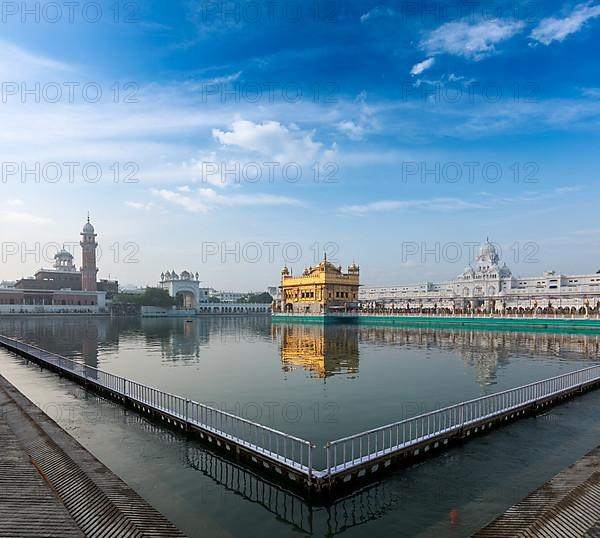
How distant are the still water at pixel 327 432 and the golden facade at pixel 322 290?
65.3 metres

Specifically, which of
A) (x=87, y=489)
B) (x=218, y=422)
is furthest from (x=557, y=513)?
(x=218, y=422)

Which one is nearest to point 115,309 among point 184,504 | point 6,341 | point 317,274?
point 317,274

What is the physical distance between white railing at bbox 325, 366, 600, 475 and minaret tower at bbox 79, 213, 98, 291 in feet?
452

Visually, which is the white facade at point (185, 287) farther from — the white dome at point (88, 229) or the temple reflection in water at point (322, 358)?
the temple reflection in water at point (322, 358)

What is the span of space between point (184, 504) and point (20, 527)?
330 cm

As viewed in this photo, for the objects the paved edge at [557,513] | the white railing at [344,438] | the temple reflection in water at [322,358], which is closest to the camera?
the paved edge at [557,513]

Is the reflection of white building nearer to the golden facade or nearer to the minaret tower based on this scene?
the golden facade

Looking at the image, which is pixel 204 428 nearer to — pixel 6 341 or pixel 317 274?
pixel 6 341

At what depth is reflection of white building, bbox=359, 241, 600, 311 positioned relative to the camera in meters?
106

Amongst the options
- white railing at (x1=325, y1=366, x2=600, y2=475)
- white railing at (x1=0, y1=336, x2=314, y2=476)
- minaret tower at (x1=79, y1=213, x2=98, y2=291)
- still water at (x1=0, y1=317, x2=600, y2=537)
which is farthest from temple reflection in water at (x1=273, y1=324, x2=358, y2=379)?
minaret tower at (x1=79, y1=213, x2=98, y2=291)

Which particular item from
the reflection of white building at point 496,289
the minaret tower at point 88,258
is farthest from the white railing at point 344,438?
the minaret tower at point 88,258

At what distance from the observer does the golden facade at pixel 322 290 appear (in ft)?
331

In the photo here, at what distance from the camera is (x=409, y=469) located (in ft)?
39.7

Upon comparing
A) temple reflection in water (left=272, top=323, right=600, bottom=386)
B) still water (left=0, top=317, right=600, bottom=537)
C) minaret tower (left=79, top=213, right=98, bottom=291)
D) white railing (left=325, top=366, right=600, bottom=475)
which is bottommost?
temple reflection in water (left=272, top=323, right=600, bottom=386)
